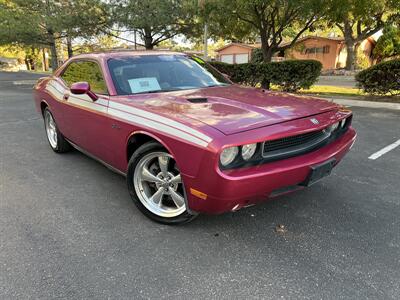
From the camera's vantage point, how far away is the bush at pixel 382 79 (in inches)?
334

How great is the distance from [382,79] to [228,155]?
8.43 meters

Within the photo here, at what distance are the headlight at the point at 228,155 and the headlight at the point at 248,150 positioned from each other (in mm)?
89

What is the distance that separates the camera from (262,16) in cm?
1251

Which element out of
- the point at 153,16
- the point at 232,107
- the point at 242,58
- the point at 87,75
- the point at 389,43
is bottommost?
the point at 232,107

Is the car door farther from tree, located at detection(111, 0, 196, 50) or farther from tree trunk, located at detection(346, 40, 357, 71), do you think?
tree trunk, located at detection(346, 40, 357, 71)

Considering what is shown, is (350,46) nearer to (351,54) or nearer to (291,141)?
(351,54)

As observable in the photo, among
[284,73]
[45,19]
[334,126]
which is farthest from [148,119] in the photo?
[45,19]

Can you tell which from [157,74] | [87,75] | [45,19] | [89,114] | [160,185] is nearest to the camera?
[160,185]

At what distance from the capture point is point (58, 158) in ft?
15.2

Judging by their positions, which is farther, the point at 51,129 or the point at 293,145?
the point at 51,129

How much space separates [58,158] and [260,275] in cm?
355

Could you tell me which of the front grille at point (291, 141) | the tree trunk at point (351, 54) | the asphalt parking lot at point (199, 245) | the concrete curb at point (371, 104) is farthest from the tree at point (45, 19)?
the tree trunk at point (351, 54)

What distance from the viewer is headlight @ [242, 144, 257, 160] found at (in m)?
2.30

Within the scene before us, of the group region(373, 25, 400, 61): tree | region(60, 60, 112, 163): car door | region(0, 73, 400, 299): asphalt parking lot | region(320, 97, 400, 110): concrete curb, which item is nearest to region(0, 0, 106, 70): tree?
region(320, 97, 400, 110): concrete curb
